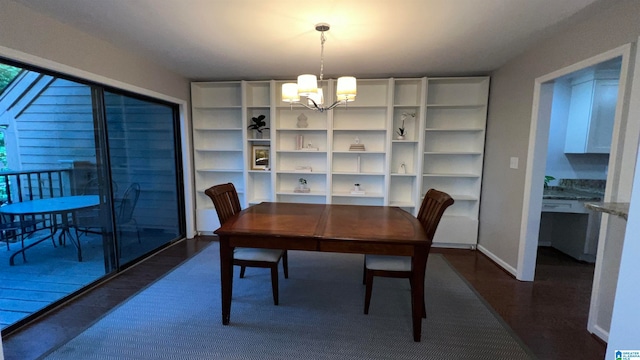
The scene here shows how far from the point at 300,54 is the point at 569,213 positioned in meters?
3.68

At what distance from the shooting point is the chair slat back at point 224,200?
2.18m

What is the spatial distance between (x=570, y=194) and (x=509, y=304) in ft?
5.84

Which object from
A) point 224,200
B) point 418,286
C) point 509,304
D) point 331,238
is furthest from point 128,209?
point 509,304

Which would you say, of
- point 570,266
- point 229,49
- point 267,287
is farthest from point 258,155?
point 570,266

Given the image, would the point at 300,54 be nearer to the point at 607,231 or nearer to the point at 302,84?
the point at 302,84

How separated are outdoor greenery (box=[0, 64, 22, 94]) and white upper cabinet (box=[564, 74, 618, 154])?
17.2 ft

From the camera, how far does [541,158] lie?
2.55 meters

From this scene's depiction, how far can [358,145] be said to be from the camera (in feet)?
12.5

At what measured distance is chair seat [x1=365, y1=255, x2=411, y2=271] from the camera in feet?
6.60

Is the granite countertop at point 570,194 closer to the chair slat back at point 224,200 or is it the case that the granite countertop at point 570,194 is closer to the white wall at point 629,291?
the white wall at point 629,291

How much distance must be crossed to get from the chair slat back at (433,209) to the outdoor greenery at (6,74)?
3053 mm

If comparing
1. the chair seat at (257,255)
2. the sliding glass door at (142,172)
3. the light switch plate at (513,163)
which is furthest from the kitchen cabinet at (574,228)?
the sliding glass door at (142,172)

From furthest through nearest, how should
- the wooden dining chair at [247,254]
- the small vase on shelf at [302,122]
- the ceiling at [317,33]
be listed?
the small vase on shelf at [302,122] → the wooden dining chair at [247,254] → the ceiling at [317,33]

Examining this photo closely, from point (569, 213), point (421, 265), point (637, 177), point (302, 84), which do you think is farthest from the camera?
point (569, 213)
